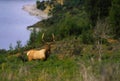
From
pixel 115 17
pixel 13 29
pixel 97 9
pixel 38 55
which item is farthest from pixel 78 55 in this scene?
pixel 13 29

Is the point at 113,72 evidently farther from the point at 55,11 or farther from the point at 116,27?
the point at 55,11

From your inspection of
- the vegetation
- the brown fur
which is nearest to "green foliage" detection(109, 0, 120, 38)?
the vegetation

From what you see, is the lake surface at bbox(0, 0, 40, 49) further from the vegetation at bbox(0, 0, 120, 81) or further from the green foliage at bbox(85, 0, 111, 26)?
the green foliage at bbox(85, 0, 111, 26)

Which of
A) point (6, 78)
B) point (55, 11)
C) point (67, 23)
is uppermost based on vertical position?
point (6, 78)

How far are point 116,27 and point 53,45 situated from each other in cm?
500

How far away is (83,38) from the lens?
20.8 metres

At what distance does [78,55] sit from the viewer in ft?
57.9

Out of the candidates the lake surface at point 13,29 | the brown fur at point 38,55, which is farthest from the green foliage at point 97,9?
the brown fur at point 38,55

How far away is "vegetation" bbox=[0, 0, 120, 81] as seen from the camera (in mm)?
7046

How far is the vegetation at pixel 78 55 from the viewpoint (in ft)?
23.1

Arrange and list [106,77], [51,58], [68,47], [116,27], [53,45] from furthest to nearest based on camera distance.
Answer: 1. [116,27]
2. [53,45]
3. [68,47]
4. [51,58]
5. [106,77]

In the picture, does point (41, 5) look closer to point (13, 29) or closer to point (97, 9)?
point (13, 29)

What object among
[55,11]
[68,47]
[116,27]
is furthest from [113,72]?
[55,11]

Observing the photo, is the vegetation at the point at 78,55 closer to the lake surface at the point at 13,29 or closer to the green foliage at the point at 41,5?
the lake surface at the point at 13,29
